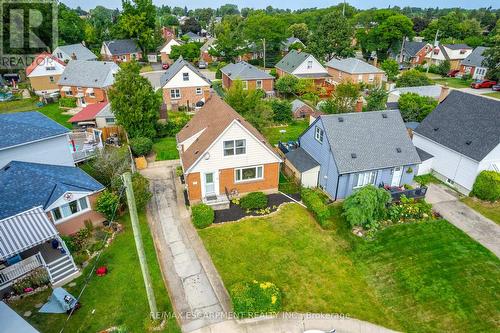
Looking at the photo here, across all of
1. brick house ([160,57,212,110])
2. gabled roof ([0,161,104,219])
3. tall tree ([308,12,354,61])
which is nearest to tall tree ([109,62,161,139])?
gabled roof ([0,161,104,219])

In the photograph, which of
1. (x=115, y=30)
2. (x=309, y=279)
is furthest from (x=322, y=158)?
(x=115, y=30)

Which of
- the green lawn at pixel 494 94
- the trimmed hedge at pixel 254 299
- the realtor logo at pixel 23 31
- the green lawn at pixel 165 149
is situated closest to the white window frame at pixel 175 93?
the green lawn at pixel 165 149

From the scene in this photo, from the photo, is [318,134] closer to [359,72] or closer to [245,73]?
[245,73]

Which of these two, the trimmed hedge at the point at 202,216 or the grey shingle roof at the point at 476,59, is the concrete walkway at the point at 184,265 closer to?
the trimmed hedge at the point at 202,216

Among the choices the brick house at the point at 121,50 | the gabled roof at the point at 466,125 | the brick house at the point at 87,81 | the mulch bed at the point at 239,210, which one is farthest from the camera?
the brick house at the point at 121,50

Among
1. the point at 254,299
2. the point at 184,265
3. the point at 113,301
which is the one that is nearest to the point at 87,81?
the point at 184,265
